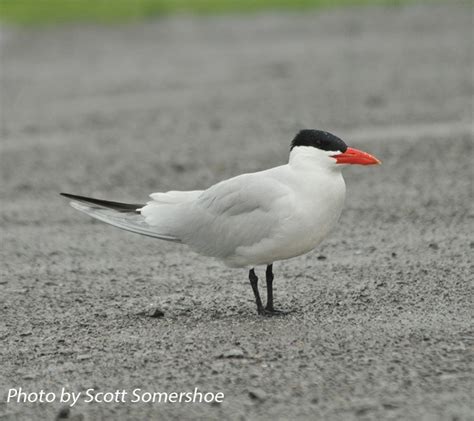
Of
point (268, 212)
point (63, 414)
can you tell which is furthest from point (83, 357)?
point (268, 212)

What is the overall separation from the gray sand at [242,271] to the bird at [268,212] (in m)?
0.35

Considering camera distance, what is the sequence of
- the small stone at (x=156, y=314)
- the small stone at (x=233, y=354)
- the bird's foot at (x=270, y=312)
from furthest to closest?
the small stone at (x=156, y=314), the bird's foot at (x=270, y=312), the small stone at (x=233, y=354)

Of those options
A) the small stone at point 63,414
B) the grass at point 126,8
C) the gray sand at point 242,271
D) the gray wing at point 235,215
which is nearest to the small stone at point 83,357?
the gray sand at point 242,271

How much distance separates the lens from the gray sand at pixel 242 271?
4551 mm

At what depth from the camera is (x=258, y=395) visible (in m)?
4.37

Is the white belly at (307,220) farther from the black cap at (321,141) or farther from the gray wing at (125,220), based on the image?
the gray wing at (125,220)

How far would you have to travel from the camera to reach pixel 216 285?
629 cm

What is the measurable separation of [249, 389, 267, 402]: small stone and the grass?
855 inches

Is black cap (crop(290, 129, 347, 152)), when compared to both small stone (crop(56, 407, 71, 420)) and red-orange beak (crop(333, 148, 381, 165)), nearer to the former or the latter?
red-orange beak (crop(333, 148, 381, 165))

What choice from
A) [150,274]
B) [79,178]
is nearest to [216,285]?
[150,274]

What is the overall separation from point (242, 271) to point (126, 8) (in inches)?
927

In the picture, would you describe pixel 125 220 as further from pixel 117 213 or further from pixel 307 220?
pixel 307 220

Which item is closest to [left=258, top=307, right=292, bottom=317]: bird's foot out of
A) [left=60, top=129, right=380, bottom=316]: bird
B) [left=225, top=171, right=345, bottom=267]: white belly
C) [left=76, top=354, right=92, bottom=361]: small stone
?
[left=60, top=129, right=380, bottom=316]: bird

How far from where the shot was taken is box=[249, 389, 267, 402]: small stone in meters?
4.35
